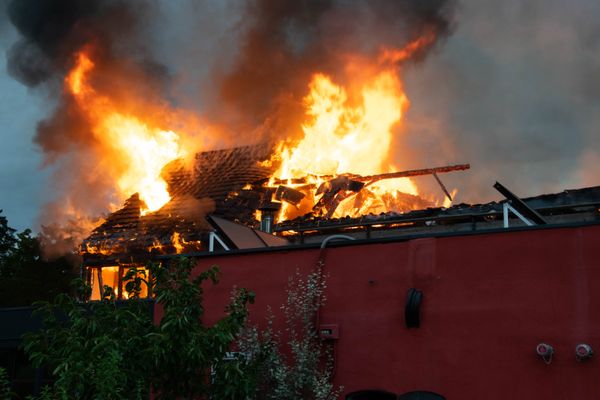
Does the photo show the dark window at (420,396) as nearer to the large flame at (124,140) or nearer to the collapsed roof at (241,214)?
the collapsed roof at (241,214)

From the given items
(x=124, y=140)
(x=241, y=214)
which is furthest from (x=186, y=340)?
(x=124, y=140)

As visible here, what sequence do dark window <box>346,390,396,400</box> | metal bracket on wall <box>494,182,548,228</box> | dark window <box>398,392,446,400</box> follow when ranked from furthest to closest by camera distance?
metal bracket on wall <box>494,182,548,228</box>
dark window <box>346,390,396,400</box>
dark window <box>398,392,446,400</box>

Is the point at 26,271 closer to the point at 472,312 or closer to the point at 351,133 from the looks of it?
the point at 351,133

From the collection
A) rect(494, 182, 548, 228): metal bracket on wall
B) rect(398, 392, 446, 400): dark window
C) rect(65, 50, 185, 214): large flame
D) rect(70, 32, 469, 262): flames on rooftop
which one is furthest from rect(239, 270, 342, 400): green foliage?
rect(65, 50, 185, 214): large flame

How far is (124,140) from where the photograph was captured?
21.8 meters

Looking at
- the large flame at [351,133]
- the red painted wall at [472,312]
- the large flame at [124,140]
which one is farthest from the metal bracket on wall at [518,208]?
the large flame at [124,140]

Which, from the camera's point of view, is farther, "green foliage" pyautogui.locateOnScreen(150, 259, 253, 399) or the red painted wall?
the red painted wall

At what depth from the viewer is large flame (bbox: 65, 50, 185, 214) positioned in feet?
70.0

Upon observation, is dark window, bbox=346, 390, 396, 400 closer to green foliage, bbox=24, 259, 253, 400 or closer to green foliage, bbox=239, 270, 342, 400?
green foliage, bbox=239, 270, 342, 400

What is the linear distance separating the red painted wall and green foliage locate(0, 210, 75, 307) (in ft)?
80.7

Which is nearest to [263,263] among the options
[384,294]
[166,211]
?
[384,294]

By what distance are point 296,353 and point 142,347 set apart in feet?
7.10

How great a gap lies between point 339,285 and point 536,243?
9.81ft

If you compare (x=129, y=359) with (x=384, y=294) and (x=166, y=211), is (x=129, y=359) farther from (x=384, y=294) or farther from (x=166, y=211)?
(x=166, y=211)
